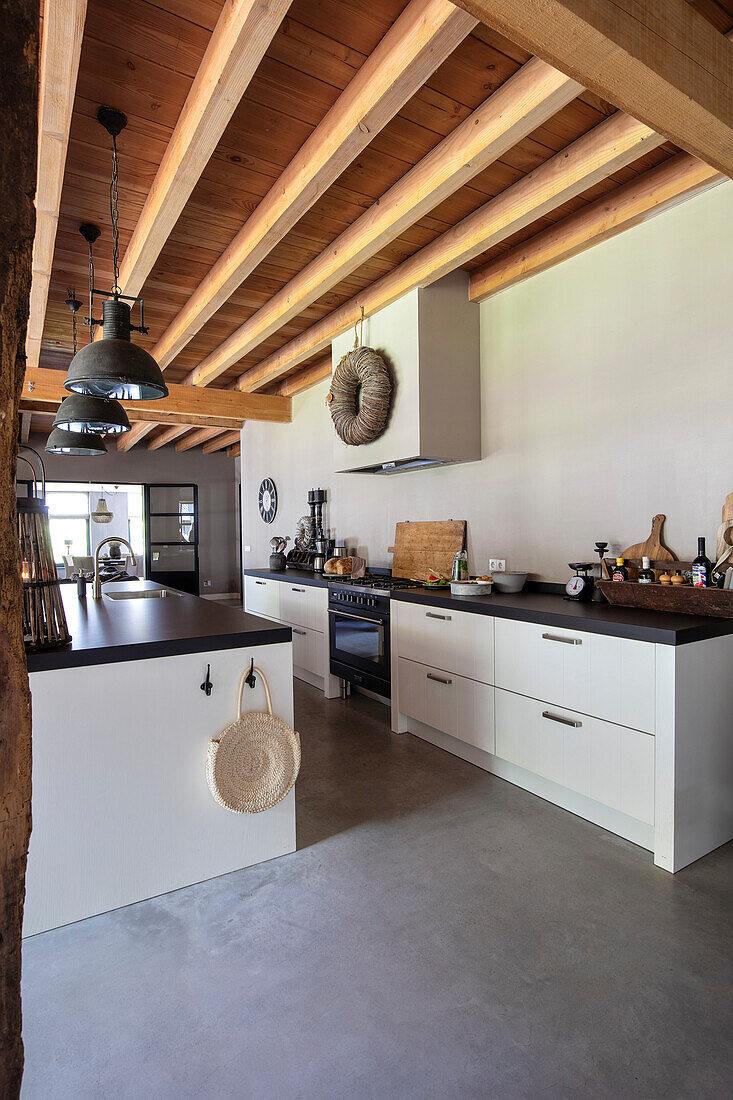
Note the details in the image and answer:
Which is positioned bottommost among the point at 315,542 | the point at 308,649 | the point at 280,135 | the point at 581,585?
the point at 308,649

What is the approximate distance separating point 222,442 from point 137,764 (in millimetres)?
7748

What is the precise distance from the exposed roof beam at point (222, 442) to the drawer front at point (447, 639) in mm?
5792

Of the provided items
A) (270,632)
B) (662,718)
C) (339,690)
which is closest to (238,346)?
(339,690)

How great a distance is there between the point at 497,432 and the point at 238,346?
7.35 ft

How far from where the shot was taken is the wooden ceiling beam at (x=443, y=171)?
78.4 inches

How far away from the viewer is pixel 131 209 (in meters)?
2.96

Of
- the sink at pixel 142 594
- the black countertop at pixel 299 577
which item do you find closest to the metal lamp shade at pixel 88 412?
the sink at pixel 142 594

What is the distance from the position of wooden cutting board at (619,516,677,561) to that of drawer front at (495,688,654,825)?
818mm

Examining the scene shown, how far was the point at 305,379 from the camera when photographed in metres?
5.68

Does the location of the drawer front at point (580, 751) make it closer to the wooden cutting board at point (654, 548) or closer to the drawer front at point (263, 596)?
the wooden cutting board at point (654, 548)

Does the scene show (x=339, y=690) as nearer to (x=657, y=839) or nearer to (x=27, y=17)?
(x=657, y=839)

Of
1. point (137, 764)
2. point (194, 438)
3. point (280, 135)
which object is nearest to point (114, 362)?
point (280, 135)

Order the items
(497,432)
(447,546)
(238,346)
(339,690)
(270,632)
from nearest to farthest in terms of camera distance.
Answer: (270,632) < (497,432) < (447,546) < (339,690) < (238,346)

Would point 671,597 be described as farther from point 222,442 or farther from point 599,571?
point 222,442
